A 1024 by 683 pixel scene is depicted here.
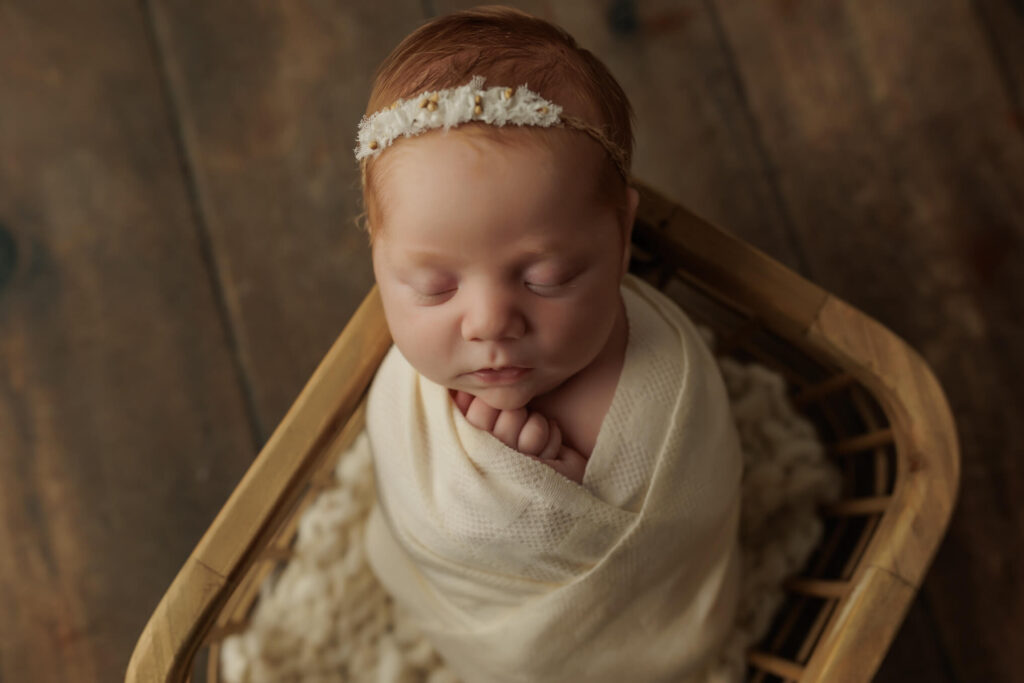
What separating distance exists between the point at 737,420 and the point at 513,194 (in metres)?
0.53

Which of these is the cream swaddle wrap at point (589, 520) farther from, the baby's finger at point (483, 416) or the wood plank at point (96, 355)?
the wood plank at point (96, 355)

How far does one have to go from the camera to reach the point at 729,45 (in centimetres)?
123

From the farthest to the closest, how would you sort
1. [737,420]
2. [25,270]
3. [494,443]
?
[25,270], [737,420], [494,443]

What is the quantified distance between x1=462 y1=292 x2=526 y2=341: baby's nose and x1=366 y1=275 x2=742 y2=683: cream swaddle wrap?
12cm

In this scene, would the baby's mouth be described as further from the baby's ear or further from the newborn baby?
the baby's ear

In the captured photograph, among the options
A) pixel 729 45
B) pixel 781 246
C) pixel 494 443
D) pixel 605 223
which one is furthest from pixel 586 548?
pixel 729 45

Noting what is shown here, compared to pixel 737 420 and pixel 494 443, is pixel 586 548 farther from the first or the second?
pixel 737 420

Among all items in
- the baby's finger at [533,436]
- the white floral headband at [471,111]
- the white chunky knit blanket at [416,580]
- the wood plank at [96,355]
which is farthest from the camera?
the wood plank at [96,355]

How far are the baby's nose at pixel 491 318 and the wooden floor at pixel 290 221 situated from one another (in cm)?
56

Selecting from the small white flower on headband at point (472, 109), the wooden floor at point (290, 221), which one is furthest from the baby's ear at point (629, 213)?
the wooden floor at point (290, 221)

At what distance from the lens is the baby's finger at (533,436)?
730 mm

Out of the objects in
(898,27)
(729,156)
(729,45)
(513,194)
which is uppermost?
(898,27)

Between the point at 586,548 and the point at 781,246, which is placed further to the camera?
the point at 781,246

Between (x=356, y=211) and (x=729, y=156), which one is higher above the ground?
(x=729, y=156)
